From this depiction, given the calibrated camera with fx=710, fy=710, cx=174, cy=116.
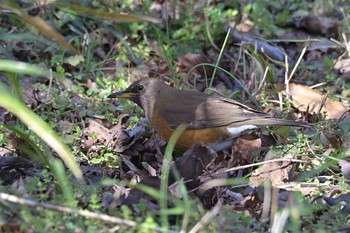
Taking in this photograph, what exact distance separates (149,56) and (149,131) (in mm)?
1721

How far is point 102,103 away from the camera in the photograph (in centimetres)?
668

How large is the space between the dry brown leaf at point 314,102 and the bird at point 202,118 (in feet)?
2.83

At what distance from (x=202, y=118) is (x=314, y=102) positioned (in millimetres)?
1339

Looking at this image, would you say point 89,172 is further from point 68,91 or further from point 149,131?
point 68,91

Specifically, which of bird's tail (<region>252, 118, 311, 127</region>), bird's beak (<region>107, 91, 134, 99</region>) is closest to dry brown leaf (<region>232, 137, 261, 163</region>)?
bird's tail (<region>252, 118, 311, 127</region>)

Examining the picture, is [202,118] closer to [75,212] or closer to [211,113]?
[211,113]

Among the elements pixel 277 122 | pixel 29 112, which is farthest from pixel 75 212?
pixel 277 122

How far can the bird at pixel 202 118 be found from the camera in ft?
19.1

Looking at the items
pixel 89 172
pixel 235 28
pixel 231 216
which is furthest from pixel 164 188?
pixel 235 28

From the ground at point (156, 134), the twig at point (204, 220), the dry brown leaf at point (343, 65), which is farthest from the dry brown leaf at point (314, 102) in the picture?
the twig at point (204, 220)

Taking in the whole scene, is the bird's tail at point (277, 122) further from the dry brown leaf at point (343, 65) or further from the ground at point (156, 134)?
the dry brown leaf at point (343, 65)

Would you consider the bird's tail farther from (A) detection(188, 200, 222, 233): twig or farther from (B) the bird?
(A) detection(188, 200, 222, 233): twig

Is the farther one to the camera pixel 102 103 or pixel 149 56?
pixel 149 56

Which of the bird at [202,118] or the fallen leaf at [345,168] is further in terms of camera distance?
the bird at [202,118]
